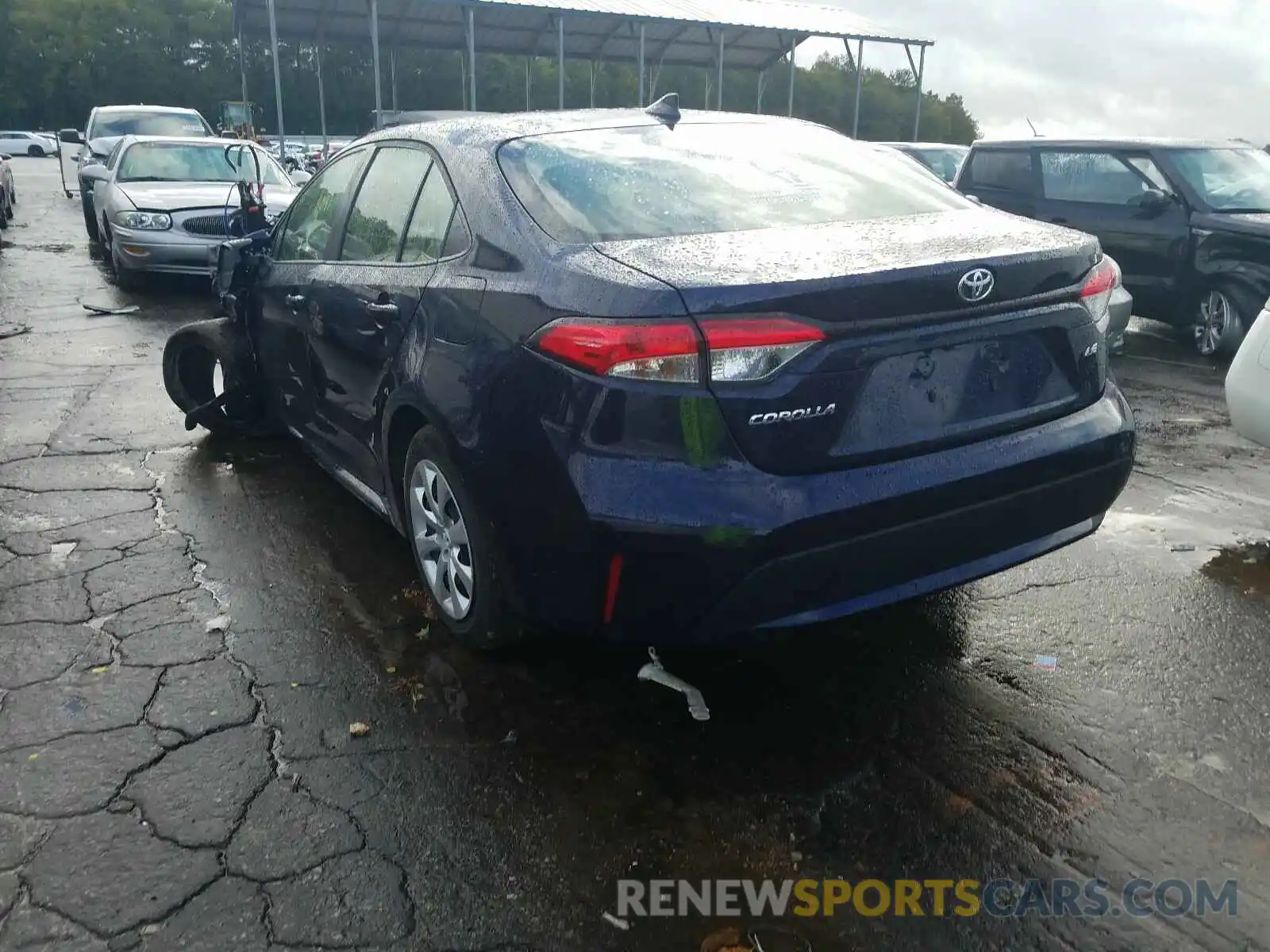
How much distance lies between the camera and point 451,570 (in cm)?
339

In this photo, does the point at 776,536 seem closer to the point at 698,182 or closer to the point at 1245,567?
the point at 698,182

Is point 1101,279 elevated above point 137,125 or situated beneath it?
elevated above

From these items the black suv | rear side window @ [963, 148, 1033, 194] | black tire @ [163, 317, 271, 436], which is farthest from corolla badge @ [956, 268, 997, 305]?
rear side window @ [963, 148, 1033, 194]

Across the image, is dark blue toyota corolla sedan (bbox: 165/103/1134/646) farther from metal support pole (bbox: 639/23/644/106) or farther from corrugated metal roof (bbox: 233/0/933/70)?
metal support pole (bbox: 639/23/644/106)

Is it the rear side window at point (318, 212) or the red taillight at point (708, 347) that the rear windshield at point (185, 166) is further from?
the red taillight at point (708, 347)

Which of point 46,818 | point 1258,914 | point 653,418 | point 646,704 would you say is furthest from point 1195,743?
point 46,818

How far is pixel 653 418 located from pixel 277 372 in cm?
282

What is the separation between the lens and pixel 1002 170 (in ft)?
32.8

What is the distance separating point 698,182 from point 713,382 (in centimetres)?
101

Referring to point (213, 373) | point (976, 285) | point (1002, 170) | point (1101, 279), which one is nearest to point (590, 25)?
point (1002, 170)

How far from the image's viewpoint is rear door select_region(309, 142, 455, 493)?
11.4 feet

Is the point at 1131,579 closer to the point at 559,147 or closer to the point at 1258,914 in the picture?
the point at 1258,914

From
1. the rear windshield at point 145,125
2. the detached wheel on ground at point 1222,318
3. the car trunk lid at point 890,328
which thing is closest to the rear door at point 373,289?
the car trunk lid at point 890,328

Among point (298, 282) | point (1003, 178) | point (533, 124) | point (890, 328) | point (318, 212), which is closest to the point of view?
point (890, 328)
